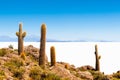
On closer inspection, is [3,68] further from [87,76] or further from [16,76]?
[87,76]

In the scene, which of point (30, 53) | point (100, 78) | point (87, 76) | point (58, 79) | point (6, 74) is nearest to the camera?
point (6, 74)

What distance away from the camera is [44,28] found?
2764 centimetres

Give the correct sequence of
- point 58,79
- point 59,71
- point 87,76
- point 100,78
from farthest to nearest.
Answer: point 100,78
point 87,76
point 59,71
point 58,79

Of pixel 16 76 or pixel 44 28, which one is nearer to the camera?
pixel 16 76

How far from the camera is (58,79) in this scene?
1947 centimetres

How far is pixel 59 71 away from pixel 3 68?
5564mm

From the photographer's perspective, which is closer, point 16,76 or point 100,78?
point 16,76

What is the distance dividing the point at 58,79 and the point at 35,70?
1.58 metres

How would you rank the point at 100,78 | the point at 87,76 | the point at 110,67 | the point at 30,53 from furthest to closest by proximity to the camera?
the point at 110,67 < the point at 30,53 < the point at 100,78 < the point at 87,76

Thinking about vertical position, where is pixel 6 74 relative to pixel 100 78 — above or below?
above

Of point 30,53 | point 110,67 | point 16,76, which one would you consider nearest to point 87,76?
point 30,53

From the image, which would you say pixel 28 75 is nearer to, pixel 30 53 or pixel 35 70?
pixel 35 70

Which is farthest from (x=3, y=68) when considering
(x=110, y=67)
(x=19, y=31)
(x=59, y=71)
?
(x=110, y=67)

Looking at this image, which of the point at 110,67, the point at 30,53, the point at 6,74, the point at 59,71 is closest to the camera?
the point at 6,74
